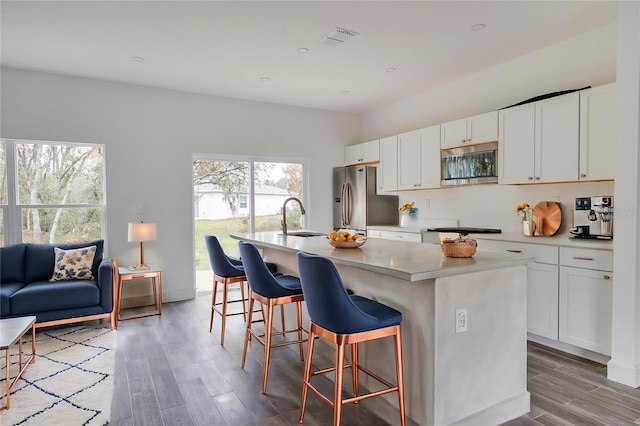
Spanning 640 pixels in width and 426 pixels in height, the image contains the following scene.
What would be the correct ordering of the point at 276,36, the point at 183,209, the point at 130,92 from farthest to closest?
the point at 183,209 → the point at 130,92 → the point at 276,36

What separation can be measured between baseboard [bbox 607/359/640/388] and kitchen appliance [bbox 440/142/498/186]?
1935 millimetres

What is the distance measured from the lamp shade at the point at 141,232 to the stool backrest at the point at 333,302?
3.17 metres

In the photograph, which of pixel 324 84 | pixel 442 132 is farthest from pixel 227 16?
pixel 442 132

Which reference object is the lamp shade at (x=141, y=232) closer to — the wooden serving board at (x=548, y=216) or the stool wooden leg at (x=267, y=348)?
the stool wooden leg at (x=267, y=348)

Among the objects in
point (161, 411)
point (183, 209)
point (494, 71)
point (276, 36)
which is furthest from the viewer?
point (183, 209)

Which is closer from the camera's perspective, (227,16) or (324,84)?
(227,16)

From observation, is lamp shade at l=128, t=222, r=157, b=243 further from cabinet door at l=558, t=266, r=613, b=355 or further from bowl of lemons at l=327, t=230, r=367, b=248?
cabinet door at l=558, t=266, r=613, b=355

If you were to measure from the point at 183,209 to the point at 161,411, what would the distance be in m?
3.19

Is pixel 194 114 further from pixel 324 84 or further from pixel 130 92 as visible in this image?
pixel 324 84

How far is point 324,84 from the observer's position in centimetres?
485

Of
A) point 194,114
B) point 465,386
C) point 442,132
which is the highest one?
point 194,114

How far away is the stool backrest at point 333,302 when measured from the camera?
188 centimetres

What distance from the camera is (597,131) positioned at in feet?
10.4

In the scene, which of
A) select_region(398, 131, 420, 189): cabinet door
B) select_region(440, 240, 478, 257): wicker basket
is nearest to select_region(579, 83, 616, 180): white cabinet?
select_region(440, 240, 478, 257): wicker basket
